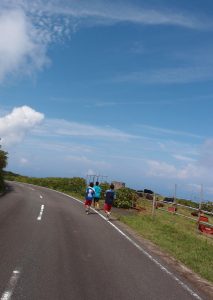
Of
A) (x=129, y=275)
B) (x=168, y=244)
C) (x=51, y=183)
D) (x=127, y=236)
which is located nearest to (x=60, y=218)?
(x=127, y=236)

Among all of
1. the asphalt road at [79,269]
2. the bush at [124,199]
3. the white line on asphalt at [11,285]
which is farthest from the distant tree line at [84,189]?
the white line on asphalt at [11,285]

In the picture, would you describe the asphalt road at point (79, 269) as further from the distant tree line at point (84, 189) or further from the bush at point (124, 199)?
the distant tree line at point (84, 189)

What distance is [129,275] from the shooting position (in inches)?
365

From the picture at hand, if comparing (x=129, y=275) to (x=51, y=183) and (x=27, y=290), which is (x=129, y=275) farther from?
(x=51, y=183)

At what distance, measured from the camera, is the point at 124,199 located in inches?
1265

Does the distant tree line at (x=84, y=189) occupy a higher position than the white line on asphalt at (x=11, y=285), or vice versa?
the distant tree line at (x=84, y=189)

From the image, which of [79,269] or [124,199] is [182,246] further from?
[124,199]

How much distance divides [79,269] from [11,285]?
7.09 feet

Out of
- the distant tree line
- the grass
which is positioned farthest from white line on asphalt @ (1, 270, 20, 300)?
the distant tree line

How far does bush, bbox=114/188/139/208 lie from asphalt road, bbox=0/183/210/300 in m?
16.1

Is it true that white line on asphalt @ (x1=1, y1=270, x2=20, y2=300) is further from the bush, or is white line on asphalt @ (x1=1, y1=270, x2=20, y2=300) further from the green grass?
the bush

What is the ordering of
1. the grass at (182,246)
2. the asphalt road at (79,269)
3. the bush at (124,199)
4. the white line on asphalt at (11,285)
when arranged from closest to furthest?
the white line on asphalt at (11,285), the asphalt road at (79,269), the grass at (182,246), the bush at (124,199)

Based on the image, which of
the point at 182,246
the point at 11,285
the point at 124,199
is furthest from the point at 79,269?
the point at 124,199

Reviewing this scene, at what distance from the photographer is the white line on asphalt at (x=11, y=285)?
6.83m
